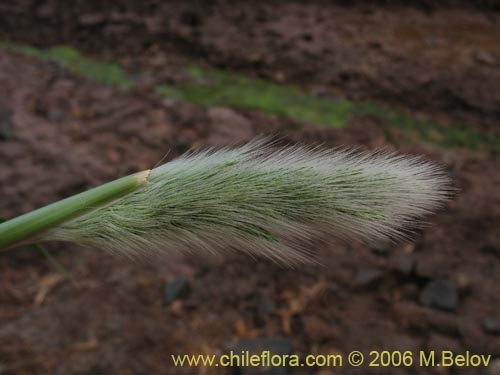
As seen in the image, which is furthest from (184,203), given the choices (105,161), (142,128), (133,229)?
(142,128)

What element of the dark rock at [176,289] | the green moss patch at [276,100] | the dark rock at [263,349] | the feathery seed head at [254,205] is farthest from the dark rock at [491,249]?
the feathery seed head at [254,205]

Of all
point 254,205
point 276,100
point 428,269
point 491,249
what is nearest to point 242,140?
point 276,100

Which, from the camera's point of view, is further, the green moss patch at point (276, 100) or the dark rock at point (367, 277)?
the green moss patch at point (276, 100)

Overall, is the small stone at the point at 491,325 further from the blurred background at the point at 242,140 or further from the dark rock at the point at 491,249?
the dark rock at the point at 491,249

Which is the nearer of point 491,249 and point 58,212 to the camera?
point 58,212

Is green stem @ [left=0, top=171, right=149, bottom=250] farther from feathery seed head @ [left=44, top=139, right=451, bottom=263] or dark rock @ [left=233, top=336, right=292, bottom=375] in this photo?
dark rock @ [left=233, top=336, right=292, bottom=375]

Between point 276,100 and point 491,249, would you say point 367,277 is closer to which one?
point 491,249
